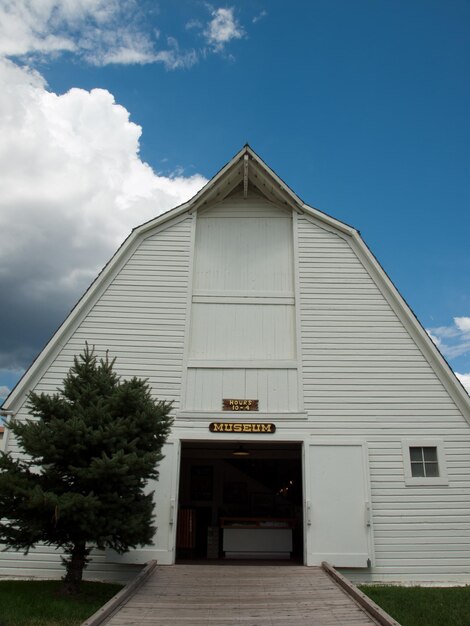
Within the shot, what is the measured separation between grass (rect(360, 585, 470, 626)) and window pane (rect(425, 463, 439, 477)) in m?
2.02

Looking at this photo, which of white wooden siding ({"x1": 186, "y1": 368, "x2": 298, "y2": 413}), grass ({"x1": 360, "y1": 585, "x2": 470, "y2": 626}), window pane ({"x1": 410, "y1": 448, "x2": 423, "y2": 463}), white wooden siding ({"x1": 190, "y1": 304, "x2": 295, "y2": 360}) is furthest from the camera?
white wooden siding ({"x1": 190, "y1": 304, "x2": 295, "y2": 360})

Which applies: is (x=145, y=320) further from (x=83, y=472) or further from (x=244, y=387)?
Answer: (x=83, y=472)

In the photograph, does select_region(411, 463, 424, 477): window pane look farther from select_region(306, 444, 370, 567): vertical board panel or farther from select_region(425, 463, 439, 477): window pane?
select_region(306, 444, 370, 567): vertical board panel

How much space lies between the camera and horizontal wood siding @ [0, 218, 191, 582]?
11.0m

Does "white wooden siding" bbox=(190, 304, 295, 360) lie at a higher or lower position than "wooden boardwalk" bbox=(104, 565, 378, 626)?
higher

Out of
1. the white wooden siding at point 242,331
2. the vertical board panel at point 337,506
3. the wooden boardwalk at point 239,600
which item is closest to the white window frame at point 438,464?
the vertical board panel at point 337,506

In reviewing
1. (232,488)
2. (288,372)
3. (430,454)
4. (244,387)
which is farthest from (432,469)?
(232,488)

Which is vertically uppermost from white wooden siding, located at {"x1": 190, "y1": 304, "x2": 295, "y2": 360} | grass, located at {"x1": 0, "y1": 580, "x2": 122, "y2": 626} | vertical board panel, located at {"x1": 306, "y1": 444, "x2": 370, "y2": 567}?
white wooden siding, located at {"x1": 190, "y1": 304, "x2": 295, "y2": 360}

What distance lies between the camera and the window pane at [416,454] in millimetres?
10594

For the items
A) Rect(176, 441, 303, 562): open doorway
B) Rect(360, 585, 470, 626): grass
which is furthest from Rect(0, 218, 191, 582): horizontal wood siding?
Rect(360, 585, 470, 626): grass

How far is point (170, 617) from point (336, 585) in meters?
3.01

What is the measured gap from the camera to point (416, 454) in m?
10.6

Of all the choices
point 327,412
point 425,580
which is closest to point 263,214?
point 327,412

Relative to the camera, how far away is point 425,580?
9.84 metres
